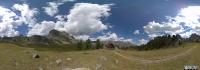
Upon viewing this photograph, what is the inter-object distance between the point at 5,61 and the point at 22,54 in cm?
926

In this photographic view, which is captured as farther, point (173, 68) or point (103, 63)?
point (173, 68)

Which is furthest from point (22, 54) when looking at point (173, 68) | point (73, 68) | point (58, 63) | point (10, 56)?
point (173, 68)

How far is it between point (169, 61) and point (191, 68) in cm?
2006


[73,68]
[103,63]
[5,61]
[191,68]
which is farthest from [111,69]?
[5,61]

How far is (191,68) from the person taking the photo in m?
88.0

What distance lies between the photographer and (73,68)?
83000mm

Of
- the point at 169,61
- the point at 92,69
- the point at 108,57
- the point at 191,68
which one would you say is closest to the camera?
the point at 92,69

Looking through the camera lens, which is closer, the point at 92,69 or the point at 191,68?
the point at 92,69

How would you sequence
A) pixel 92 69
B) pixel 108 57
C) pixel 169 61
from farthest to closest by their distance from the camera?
1. pixel 169 61
2. pixel 108 57
3. pixel 92 69

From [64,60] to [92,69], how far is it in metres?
10.9

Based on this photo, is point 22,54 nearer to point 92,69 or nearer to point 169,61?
point 92,69

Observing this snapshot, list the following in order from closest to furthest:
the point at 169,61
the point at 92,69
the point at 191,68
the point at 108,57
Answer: the point at 92,69
the point at 191,68
the point at 108,57
the point at 169,61

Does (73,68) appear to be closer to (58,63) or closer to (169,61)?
(58,63)

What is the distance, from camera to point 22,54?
9875 centimetres
